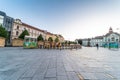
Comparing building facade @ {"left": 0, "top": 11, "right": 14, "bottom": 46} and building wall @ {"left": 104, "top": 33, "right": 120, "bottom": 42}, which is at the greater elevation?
building facade @ {"left": 0, "top": 11, "right": 14, "bottom": 46}

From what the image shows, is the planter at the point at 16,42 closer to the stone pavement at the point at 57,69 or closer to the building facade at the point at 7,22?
the building facade at the point at 7,22

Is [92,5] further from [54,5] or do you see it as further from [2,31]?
[2,31]

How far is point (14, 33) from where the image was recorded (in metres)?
51.8

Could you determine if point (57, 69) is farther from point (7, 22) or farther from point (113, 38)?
point (113, 38)

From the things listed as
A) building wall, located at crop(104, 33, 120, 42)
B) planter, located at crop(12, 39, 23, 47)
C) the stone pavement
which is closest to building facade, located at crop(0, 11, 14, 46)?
planter, located at crop(12, 39, 23, 47)

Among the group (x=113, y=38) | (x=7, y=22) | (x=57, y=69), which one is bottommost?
(x=57, y=69)

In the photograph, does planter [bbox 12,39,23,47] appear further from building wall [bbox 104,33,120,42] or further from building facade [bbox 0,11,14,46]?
building wall [bbox 104,33,120,42]

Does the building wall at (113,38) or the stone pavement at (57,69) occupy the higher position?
the building wall at (113,38)

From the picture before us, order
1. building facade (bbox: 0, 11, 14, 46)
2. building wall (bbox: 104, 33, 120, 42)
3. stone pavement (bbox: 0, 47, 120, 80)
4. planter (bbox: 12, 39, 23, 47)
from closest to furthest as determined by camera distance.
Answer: stone pavement (bbox: 0, 47, 120, 80), planter (bbox: 12, 39, 23, 47), building facade (bbox: 0, 11, 14, 46), building wall (bbox: 104, 33, 120, 42)

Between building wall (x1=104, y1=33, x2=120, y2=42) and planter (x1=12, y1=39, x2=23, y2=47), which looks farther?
building wall (x1=104, y1=33, x2=120, y2=42)

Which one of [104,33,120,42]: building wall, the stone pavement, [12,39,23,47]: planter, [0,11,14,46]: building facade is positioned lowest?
the stone pavement

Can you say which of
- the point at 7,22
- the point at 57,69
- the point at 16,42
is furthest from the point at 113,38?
the point at 57,69

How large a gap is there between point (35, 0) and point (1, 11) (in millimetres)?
33201

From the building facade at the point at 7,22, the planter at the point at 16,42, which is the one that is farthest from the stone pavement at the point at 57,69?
the building facade at the point at 7,22
